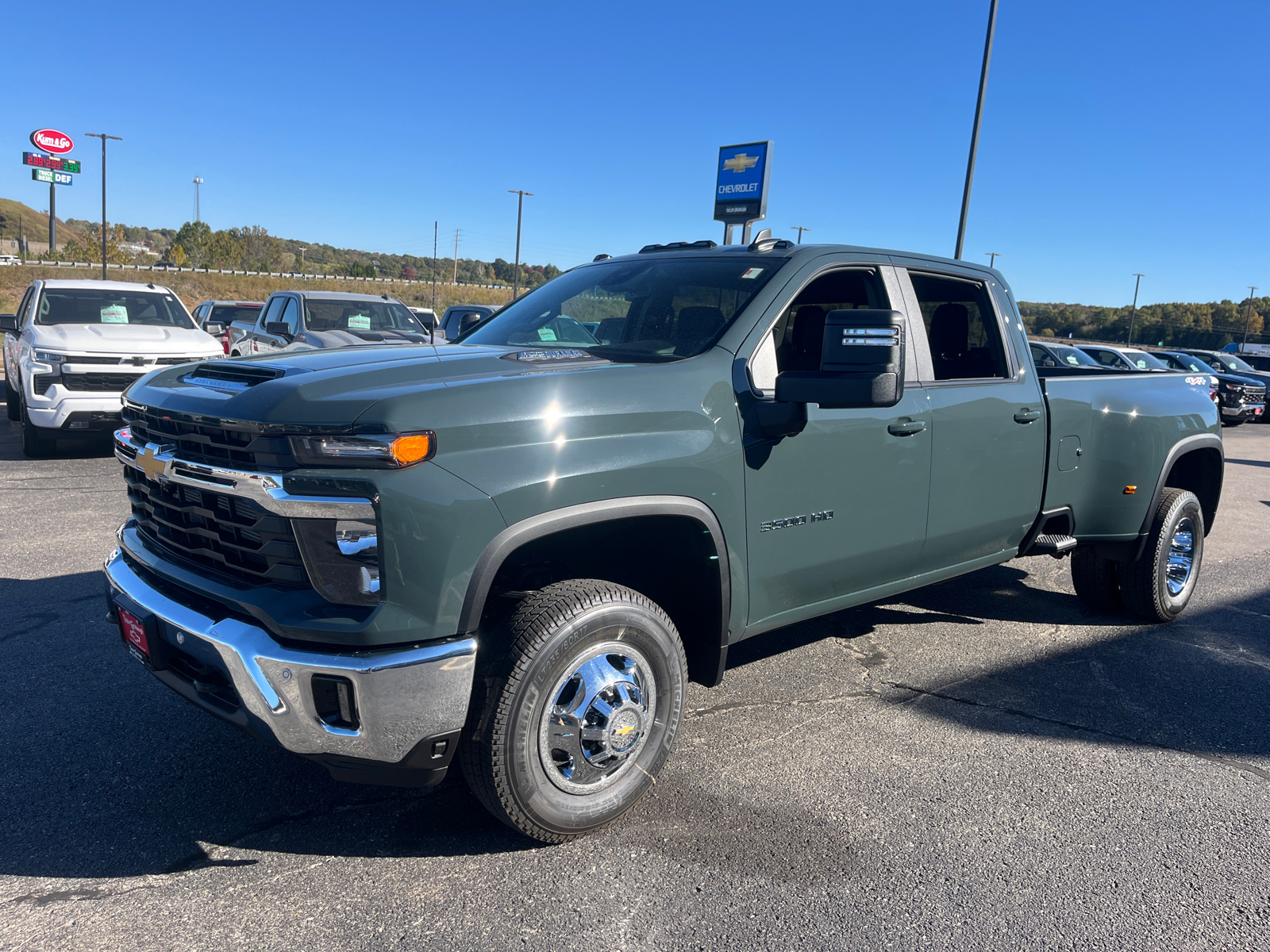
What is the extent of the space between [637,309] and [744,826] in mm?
1994

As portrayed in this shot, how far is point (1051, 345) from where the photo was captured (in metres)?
18.2

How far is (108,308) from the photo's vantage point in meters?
10.3

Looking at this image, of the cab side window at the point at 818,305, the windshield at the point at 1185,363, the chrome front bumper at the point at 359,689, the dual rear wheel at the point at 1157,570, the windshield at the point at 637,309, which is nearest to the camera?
the chrome front bumper at the point at 359,689

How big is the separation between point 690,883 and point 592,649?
737mm

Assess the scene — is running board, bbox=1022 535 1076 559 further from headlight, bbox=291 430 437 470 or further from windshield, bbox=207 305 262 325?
windshield, bbox=207 305 262 325

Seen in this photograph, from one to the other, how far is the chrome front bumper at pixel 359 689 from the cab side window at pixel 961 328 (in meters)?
2.68

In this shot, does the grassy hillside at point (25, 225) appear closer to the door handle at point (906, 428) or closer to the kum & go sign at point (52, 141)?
the kum & go sign at point (52, 141)

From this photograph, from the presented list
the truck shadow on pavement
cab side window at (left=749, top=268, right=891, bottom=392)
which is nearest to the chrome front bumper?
the truck shadow on pavement

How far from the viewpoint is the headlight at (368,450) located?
2301 millimetres

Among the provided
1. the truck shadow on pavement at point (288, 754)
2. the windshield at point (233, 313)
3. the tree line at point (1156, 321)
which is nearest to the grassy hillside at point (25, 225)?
the tree line at point (1156, 321)

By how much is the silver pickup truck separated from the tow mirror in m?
8.52

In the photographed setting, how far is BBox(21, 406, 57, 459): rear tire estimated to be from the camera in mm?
9078

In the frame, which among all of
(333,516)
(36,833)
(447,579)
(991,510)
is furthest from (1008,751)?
(36,833)

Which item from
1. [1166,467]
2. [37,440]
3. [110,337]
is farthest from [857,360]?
[37,440]
